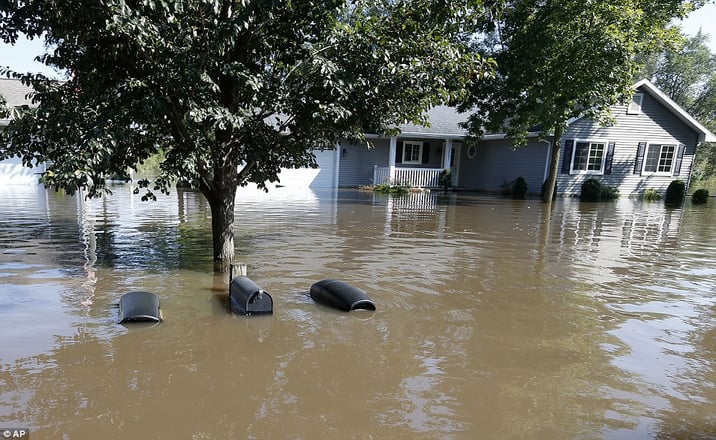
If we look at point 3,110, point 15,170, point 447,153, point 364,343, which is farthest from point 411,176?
point 3,110

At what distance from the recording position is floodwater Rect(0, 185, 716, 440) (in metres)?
3.12

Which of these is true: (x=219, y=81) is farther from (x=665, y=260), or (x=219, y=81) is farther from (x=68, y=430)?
(x=665, y=260)

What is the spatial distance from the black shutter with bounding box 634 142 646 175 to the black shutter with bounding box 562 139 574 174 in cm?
369

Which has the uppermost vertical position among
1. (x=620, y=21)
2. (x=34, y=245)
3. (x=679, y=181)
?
(x=620, y=21)

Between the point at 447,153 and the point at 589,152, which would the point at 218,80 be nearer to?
the point at 447,153

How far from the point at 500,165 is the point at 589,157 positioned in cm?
436

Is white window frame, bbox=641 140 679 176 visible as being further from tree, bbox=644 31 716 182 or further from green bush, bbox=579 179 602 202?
tree, bbox=644 31 716 182

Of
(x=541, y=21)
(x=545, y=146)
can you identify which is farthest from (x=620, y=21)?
(x=545, y=146)

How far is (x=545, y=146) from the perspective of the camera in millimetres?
22172

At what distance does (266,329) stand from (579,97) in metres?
14.6

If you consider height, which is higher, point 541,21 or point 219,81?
point 541,21

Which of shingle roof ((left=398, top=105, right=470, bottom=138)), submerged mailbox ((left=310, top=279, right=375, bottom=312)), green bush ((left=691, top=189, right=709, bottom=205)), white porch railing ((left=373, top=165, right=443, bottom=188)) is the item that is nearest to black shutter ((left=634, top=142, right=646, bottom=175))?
green bush ((left=691, top=189, right=709, bottom=205))

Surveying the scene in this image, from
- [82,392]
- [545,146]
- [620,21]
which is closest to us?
[82,392]

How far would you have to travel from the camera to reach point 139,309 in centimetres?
472
